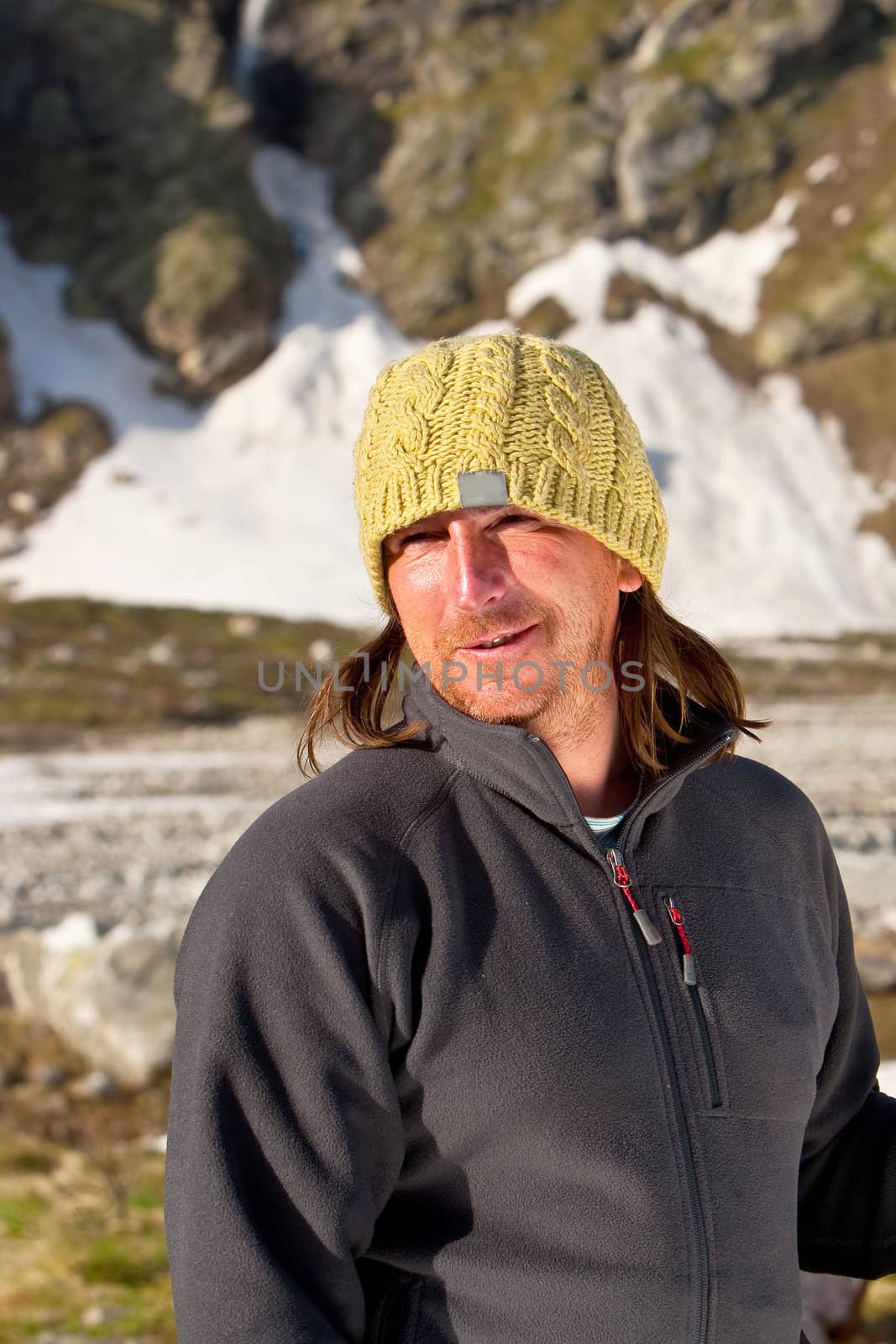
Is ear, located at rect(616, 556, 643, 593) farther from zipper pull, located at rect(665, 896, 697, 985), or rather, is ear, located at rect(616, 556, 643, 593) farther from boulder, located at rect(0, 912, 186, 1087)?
boulder, located at rect(0, 912, 186, 1087)

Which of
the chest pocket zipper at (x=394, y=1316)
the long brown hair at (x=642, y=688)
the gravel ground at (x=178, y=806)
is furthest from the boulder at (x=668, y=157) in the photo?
the chest pocket zipper at (x=394, y=1316)

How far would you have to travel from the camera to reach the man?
1530 mm

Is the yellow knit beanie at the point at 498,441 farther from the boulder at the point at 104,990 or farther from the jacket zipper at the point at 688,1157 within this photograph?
the boulder at the point at 104,990

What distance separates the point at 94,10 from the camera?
46312mm

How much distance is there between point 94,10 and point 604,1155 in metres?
55.5

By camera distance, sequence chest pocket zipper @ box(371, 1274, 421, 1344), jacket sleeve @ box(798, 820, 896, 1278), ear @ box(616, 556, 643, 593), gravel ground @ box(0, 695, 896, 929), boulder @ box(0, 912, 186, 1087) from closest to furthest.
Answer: chest pocket zipper @ box(371, 1274, 421, 1344), jacket sleeve @ box(798, 820, 896, 1278), ear @ box(616, 556, 643, 593), boulder @ box(0, 912, 186, 1087), gravel ground @ box(0, 695, 896, 929)

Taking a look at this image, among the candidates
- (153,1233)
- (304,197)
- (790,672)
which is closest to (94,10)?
(304,197)

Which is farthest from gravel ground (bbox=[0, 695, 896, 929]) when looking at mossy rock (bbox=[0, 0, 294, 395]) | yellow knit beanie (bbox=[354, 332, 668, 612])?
mossy rock (bbox=[0, 0, 294, 395])

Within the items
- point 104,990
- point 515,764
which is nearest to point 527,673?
point 515,764

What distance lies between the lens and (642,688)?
7.32 ft

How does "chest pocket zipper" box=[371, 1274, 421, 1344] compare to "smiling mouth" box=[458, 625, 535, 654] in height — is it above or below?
below

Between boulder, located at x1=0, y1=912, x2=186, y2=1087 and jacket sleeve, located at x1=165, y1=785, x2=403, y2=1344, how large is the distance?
189 inches

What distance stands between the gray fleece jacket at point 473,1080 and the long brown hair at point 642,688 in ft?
0.96

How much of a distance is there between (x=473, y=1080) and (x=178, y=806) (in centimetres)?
1089
